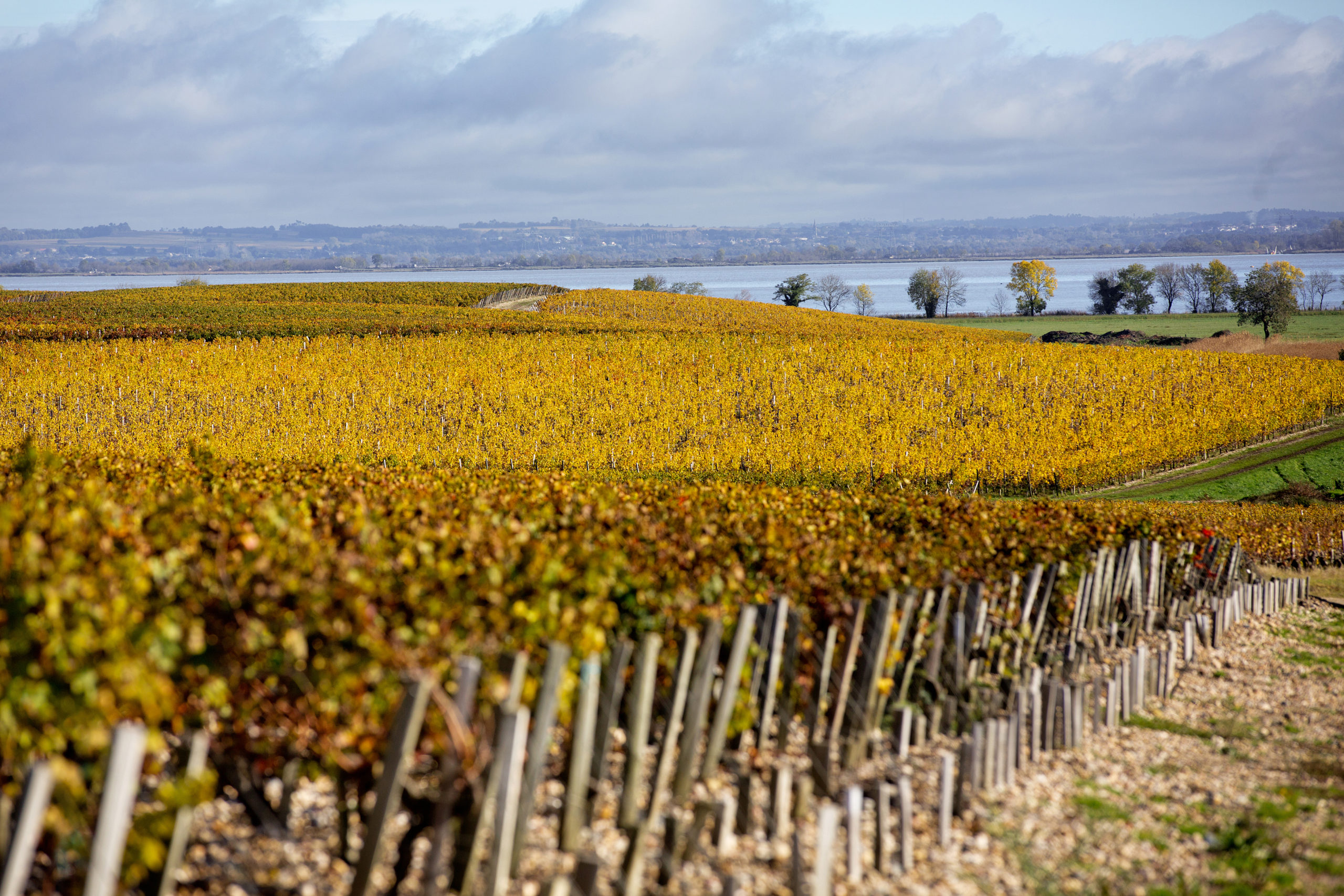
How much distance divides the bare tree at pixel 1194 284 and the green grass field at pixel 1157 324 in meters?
27.9

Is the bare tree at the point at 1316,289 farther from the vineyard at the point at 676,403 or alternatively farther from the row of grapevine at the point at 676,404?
the row of grapevine at the point at 676,404

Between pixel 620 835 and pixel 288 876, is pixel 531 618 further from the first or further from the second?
pixel 288 876

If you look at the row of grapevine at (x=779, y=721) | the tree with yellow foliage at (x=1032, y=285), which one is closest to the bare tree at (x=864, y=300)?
the tree with yellow foliage at (x=1032, y=285)

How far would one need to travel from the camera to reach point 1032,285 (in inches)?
5032

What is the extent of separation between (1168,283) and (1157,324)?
57.2 meters

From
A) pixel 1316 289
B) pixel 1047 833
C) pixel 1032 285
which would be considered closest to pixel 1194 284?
pixel 1316 289

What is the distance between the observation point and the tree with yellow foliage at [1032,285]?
12219 centimetres

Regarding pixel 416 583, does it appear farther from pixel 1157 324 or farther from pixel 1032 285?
pixel 1032 285

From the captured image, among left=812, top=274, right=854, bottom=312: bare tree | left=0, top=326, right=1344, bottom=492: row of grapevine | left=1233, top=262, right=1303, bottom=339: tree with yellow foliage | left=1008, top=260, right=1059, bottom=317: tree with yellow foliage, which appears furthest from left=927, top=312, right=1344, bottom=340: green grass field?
left=812, top=274, right=854, bottom=312: bare tree

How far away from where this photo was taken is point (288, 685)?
4.87 meters

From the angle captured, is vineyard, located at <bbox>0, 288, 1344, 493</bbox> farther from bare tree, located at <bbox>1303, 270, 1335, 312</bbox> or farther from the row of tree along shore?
bare tree, located at <bbox>1303, 270, 1335, 312</bbox>

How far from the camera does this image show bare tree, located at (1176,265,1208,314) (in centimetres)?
13212

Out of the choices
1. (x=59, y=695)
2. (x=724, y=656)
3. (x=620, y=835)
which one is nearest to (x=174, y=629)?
(x=59, y=695)

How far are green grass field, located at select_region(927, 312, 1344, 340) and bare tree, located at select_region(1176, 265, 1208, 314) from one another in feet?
91.6
